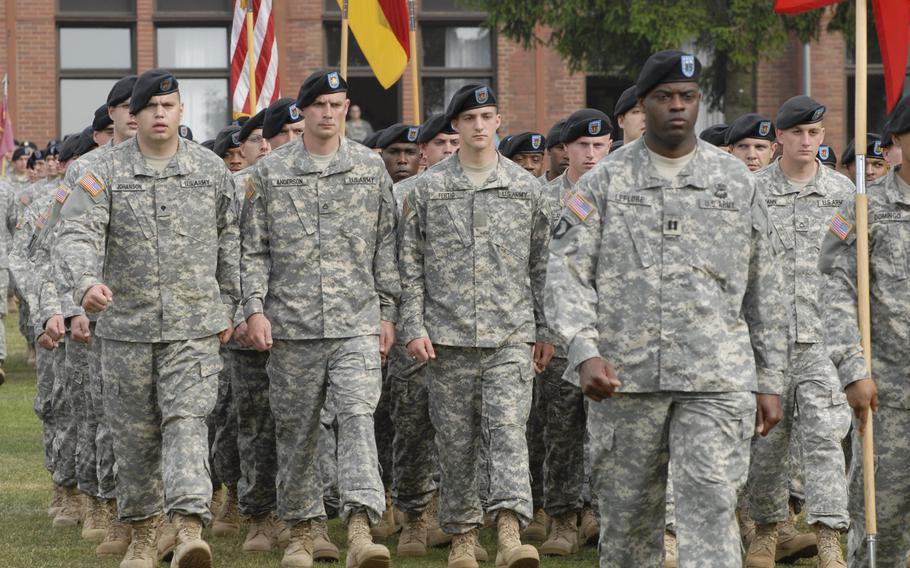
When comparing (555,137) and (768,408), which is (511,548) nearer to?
(768,408)

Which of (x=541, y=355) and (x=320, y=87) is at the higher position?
(x=320, y=87)

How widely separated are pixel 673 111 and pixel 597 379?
1.13m

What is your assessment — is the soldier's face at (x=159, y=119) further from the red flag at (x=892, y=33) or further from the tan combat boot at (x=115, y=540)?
the red flag at (x=892, y=33)

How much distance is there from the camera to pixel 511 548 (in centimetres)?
873

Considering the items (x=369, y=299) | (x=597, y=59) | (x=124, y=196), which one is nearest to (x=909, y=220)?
(x=369, y=299)

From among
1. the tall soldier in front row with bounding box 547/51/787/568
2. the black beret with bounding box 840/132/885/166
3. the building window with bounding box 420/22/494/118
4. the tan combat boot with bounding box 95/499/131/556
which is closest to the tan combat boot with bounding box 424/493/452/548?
the tan combat boot with bounding box 95/499/131/556

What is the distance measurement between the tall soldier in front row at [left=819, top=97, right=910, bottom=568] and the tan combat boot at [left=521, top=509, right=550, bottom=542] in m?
3.38

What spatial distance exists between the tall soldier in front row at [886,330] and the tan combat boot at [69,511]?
5442 millimetres

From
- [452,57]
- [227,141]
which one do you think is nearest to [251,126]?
[227,141]

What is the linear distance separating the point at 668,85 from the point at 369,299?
2845 mm

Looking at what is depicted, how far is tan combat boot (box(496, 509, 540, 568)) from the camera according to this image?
862 centimetres

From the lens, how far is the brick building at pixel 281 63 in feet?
97.6

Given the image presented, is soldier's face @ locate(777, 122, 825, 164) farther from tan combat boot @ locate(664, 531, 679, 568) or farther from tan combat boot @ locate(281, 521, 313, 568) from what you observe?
tan combat boot @ locate(281, 521, 313, 568)

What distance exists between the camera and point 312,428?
9.28 m
